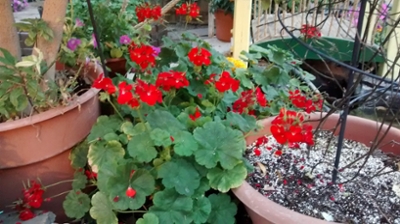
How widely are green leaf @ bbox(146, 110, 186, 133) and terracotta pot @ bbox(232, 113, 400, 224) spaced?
248mm

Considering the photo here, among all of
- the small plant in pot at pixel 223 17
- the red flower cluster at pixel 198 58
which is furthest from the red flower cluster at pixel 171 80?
the small plant in pot at pixel 223 17

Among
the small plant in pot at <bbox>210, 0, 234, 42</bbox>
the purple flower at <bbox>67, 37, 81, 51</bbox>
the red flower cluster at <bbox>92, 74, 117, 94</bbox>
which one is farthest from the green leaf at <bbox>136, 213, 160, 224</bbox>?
the small plant in pot at <bbox>210, 0, 234, 42</bbox>

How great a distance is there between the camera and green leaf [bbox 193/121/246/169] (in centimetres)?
103

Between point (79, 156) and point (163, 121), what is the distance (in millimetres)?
326

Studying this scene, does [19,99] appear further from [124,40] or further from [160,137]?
[124,40]

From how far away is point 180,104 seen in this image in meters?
1.34

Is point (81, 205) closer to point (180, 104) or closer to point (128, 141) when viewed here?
point (128, 141)

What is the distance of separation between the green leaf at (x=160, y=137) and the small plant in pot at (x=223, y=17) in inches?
86.2

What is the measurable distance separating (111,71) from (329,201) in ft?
3.41

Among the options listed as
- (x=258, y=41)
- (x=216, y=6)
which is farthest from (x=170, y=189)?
(x=216, y=6)

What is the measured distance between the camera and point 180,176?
104 cm

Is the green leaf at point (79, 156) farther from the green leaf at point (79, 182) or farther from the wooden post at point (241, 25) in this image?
the wooden post at point (241, 25)

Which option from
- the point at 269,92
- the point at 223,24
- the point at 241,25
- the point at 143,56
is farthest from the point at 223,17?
the point at 143,56

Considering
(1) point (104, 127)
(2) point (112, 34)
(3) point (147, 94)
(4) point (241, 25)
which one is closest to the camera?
(3) point (147, 94)
